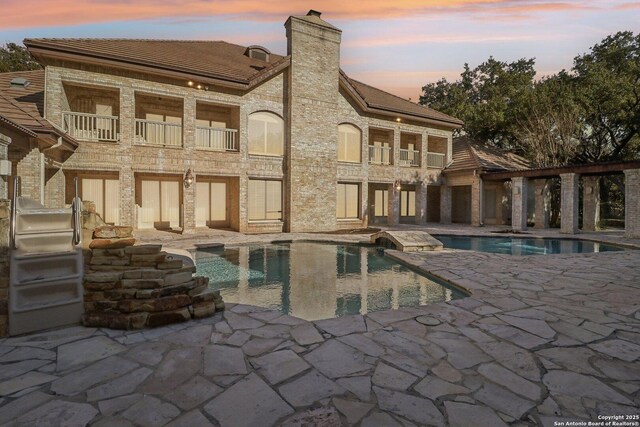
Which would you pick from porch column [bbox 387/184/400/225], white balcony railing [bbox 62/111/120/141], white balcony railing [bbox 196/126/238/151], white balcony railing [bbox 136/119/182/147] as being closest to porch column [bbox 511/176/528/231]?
porch column [bbox 387/184/400/225]

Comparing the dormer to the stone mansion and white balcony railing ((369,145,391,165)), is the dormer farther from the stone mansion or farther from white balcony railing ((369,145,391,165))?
white balcony railing ((369,145,391,165))

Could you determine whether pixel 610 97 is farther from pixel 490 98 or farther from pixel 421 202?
pixel 421 202

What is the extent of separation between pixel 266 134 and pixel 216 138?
2.37m

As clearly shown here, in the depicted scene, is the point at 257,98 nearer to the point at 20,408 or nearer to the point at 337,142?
the point at 337,142

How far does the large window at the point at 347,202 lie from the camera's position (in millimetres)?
19594

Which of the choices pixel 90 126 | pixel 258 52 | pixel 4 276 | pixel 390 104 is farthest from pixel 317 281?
pixel 258 52

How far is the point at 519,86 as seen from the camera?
74.0 ft

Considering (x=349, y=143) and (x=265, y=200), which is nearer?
(x=265, y=200)

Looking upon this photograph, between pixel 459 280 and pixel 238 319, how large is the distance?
4.30 m

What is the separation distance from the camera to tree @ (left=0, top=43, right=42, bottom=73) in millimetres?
23278

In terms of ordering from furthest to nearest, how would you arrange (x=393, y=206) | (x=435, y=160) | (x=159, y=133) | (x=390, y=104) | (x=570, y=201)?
1. (x=435, y=160)
2. (x=390, y=104)
3. (x=393, y=206)
4. (x=570, y=201)
5. (x=159, y=133)

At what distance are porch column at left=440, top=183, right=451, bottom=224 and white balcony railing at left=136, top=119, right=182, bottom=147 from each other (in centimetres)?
1618

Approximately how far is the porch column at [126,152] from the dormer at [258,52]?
8040mm

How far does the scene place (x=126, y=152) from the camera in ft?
44.8
